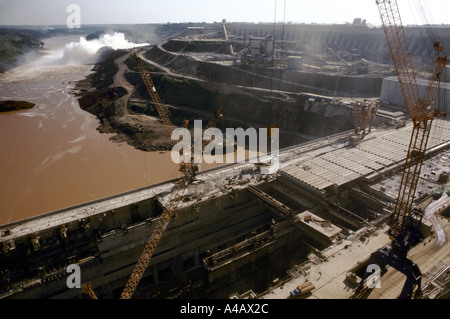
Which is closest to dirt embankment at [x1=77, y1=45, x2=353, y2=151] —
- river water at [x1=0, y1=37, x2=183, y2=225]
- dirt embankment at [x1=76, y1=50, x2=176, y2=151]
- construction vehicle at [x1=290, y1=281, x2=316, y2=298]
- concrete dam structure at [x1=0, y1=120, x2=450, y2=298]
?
dirt embankment at [x1=76, y1=50, x2=176, y2=151]

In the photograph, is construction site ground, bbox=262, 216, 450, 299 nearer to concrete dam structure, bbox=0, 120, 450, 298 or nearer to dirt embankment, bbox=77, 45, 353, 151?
concrete dam structure, bbox=0, 120, 450, 298

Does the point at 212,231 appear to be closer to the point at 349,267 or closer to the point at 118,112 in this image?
the point at 349,267

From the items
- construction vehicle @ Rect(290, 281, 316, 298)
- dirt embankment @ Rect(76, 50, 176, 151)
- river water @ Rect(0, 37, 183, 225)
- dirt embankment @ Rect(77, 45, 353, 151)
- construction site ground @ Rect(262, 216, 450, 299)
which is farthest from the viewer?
dirt embankment @ Rect(77, 45, 353, 151)

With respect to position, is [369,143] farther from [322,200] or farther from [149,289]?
[149,289]

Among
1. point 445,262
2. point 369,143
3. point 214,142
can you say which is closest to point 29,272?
point 445,262

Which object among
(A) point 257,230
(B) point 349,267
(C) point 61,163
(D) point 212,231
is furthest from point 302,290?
(C) point 61,163
